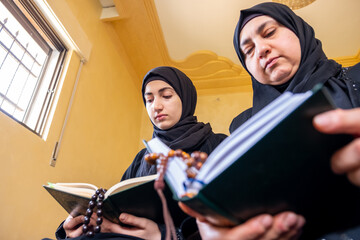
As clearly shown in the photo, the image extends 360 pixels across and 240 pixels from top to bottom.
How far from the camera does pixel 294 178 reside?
41cm

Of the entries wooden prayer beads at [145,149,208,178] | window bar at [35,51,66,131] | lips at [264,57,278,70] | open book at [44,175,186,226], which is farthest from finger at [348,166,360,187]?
window bar at [35,51,66,131]

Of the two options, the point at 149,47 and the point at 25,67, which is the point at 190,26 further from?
the point at 25,67

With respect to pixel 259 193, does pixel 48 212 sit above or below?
above

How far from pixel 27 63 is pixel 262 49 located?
145 centimetres

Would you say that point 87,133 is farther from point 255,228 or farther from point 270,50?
point 255,228

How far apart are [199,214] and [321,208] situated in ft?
0.77

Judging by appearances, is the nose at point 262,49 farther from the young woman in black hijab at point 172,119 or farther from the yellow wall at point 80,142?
the yellow wall at point 80,142

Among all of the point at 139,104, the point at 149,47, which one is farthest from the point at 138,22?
the point at 139,104

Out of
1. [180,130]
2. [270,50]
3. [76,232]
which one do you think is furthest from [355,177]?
[180,130]

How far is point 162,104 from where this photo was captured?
1317 millimetres

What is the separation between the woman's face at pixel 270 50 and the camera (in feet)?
3.21

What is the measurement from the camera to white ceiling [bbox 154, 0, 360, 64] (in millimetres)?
2492

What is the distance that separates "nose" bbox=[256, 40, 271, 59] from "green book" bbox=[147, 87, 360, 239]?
654 mm

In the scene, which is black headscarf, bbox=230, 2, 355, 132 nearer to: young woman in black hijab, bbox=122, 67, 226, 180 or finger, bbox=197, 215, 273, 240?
young woman in black hijab, bbox=122, 67, 226, 180
